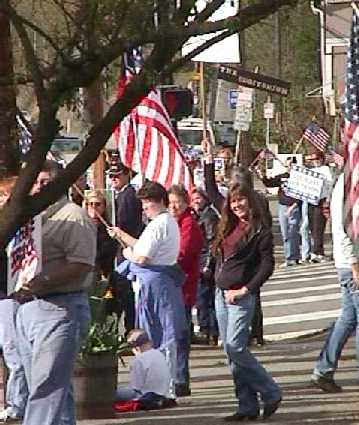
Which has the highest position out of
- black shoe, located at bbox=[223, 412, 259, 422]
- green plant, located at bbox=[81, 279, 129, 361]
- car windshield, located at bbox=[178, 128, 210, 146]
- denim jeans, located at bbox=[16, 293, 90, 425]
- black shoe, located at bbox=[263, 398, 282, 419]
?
denim jeans, located at bbox=[16, 293, 90, 425]

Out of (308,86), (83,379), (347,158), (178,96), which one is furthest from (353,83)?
(308,86)

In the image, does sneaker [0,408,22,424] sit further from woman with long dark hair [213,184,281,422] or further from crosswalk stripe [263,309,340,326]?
crosswalk stripe [263,309,340,326]

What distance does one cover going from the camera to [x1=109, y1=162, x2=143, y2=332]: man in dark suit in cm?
1404

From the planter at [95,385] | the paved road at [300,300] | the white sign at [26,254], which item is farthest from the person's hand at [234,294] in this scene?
the paved road at [300,300]

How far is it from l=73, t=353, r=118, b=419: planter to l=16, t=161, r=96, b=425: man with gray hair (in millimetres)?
1941

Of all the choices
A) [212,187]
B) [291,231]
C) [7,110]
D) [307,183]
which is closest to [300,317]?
[212,187]

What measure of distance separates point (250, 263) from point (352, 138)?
1.59 m

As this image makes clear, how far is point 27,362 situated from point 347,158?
3606 millimetres

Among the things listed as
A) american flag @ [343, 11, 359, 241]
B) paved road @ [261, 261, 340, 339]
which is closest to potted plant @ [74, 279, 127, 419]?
american flag @ [343, 11, 359, 241]

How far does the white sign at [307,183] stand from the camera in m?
23.2

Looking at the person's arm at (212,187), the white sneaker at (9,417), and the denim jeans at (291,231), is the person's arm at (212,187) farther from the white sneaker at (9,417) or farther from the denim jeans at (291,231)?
the denim jeans at (291,231)

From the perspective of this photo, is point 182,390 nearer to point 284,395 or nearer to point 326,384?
point 284,395

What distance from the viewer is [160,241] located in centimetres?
1102

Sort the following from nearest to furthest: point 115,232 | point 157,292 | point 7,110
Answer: point 7,110, point 157,292, point 115,232
